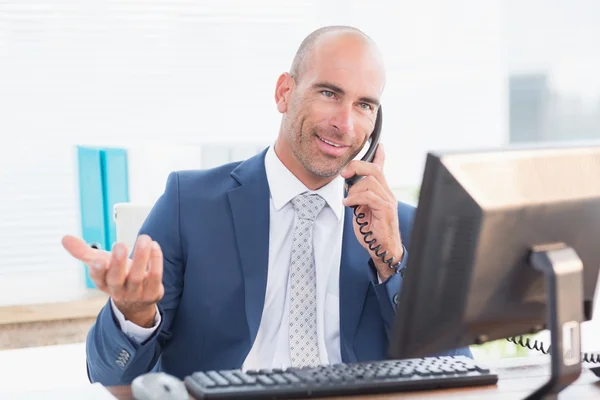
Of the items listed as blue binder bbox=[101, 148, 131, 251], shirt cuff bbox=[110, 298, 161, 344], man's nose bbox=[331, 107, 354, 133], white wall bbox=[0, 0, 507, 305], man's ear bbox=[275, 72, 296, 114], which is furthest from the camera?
white wall bbox=[0, 0, 507, 305]

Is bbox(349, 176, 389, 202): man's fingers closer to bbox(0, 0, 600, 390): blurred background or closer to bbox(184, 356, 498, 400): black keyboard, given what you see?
bbox(184, 356, 498, 400): black keyboard

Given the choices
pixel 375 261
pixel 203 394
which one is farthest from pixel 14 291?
pixel 203 394

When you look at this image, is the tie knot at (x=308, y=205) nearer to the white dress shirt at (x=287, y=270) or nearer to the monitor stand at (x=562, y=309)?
the white dress shirt at (x=287, y=270)

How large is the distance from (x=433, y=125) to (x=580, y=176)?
272cm

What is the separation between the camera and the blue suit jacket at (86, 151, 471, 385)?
1911 millimetres

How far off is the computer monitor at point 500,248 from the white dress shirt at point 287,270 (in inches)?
25.2

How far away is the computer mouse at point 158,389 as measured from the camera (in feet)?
4.35

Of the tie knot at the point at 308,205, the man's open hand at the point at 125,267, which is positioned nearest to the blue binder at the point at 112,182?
the tie knot at the point at 308,205

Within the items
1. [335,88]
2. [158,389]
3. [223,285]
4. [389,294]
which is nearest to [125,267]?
[158,389]

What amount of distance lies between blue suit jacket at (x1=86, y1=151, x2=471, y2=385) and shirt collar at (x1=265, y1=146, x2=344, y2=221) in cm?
4

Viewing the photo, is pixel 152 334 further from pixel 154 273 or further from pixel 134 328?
pixel 154 273

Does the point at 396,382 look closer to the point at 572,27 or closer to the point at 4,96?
the point at 4,96

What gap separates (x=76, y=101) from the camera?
11.1 feet

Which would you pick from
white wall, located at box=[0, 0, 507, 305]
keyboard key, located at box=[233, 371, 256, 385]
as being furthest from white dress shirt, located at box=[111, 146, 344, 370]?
white wall, located at box=[0, 0, 507, 305]
